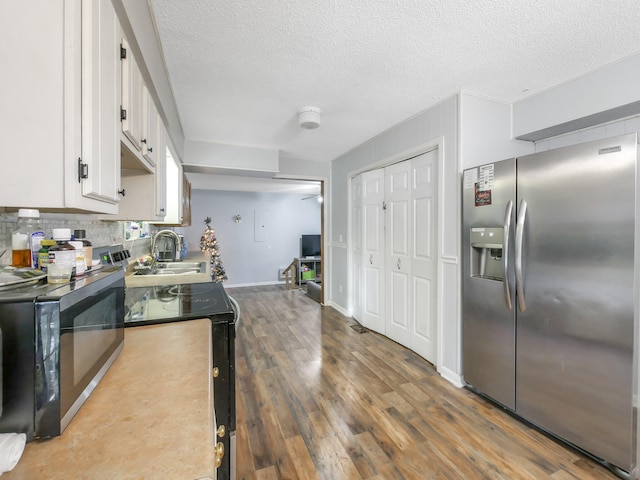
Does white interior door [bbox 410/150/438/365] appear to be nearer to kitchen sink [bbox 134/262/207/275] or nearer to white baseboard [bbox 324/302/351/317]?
white baseboard [bbox 324/302/351/317]

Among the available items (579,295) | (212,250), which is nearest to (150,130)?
(579,295)

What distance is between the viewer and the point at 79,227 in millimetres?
1501

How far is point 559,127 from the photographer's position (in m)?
2.23

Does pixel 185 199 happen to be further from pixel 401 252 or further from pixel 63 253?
pixel 63 253

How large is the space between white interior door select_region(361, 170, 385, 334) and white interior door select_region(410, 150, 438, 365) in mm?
547

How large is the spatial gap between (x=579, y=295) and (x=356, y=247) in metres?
2.57

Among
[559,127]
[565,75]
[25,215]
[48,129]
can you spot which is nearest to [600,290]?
[559,127]

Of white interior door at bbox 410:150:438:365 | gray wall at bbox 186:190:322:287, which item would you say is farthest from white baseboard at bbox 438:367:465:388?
gray wall at bbox 186:190:322:287

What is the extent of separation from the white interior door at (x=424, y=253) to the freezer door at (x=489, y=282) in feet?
1.36

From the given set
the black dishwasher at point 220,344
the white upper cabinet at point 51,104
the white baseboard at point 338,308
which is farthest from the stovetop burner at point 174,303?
the white baseboard at point 338,308

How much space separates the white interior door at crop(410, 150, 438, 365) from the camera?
8.71ft

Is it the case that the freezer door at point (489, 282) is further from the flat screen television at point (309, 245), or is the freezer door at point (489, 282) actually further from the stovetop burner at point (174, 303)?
the flat screen television at point (309, 245)

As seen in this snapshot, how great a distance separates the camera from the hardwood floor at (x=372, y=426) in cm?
151

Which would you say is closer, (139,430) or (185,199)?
(139,430)
